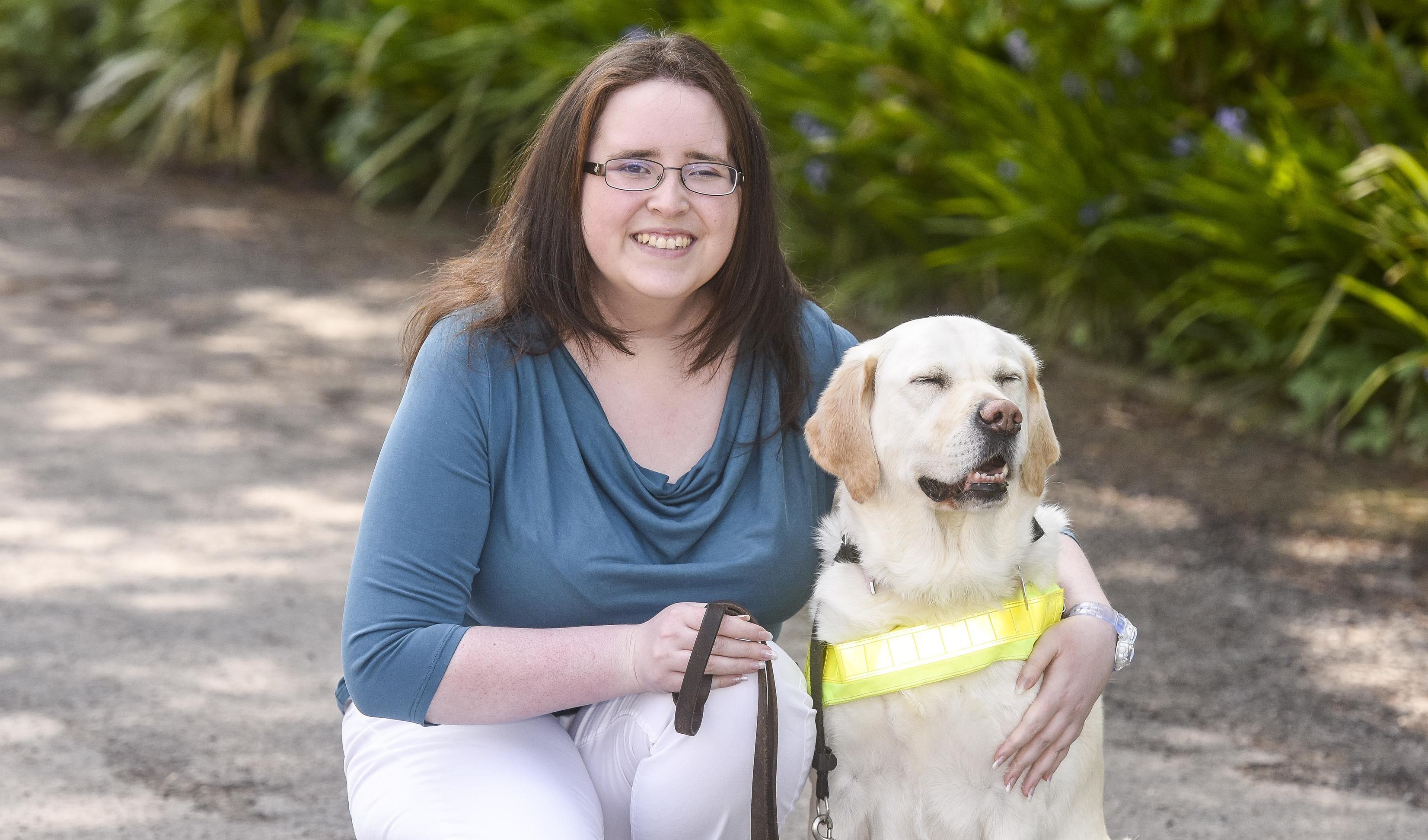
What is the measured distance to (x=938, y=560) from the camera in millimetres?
2215

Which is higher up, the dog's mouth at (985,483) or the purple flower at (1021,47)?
the purple flower at (1021,47)

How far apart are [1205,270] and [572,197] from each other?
136 inches

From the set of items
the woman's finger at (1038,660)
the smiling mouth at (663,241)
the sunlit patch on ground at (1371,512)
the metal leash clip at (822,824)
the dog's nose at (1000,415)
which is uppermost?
the smiling mouth at (663,241)

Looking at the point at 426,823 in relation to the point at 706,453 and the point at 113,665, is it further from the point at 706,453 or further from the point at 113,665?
the point at 113,665

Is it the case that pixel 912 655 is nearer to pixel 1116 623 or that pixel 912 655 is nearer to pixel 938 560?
pixel 938 560

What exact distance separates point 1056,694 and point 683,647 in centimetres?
59

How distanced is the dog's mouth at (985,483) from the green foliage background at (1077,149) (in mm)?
2540

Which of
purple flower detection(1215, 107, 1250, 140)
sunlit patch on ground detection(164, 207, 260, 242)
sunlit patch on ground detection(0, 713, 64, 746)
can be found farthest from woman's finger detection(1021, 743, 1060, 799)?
sunlit patch on ground detection(164, 207, 260, 242)

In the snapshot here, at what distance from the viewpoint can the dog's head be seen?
6.99ft

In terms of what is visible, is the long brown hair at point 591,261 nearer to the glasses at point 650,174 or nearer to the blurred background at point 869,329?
the glasses at point 650,174

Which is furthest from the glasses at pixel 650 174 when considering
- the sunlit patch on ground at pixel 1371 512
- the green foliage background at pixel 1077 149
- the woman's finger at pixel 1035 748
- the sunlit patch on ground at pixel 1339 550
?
the sunlit patch on ground at pixel 1371 512

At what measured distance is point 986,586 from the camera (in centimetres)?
222

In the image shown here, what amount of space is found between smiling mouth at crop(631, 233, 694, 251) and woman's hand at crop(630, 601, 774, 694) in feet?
1.91

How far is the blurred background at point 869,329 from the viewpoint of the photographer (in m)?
3.11
